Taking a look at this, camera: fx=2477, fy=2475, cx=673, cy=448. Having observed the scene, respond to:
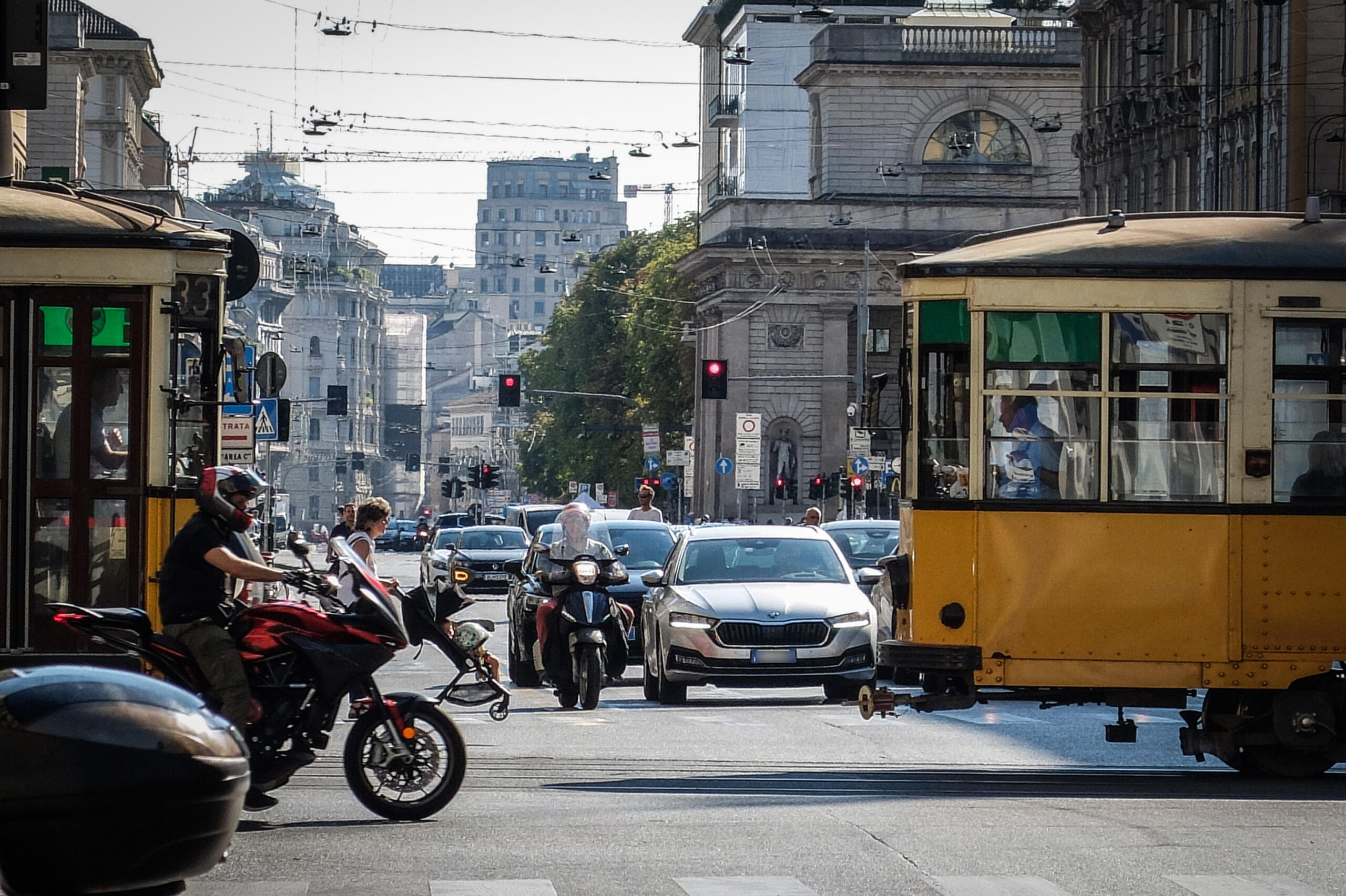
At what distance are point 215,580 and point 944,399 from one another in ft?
16.1

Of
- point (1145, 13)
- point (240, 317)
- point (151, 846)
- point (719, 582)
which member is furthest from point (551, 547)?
point (240, 317)

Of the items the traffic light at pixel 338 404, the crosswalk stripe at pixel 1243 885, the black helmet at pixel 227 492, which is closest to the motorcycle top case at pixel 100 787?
the crosswalk stripe at pixel 1243 885

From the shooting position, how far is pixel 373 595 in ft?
37.1

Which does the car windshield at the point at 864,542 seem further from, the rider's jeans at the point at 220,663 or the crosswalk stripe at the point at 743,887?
the crosswalk stripe at the point at 743,887

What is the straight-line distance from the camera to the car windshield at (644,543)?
2758cm

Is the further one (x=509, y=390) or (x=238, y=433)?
(x=509, y=390)

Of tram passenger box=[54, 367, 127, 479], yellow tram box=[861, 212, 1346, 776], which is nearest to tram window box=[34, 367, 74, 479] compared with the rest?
tram passenger box=[54, 367, 127, 479]

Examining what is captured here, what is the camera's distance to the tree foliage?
308 ft

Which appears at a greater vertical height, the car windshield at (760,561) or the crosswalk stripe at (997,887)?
the car windshield at (760,561)

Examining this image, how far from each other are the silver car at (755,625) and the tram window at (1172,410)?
232 inches

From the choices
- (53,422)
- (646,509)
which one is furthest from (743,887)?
(646,509)

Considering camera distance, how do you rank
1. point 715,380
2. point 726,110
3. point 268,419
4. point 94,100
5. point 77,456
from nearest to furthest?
point 77,456 < point 268,419 < point 715,380 < point 94,100 < point 726,110

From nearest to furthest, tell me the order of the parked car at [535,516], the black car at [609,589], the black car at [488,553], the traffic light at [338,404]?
the black car at [609,589] → the black car at [488,553] → the parked car at [535,516] → the traffic light at [338,404]

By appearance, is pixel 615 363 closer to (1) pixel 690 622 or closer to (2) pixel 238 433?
(2) pixel 238 433
